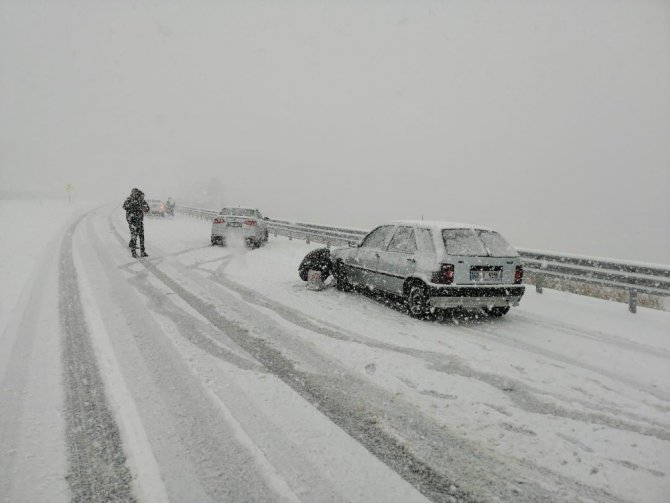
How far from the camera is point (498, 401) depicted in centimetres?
365

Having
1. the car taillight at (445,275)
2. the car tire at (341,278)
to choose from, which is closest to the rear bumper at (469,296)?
the car taillight at (445,275)

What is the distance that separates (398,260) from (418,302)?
0.85 m

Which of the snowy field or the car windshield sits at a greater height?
the car windshield

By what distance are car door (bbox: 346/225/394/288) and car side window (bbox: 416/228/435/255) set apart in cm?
83

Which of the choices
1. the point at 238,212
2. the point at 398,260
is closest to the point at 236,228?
the point at 238,212

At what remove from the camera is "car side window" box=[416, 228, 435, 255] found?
6.32 meters

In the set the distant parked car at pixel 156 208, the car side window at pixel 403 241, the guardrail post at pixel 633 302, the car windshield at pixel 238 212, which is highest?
the distant parked car at pixel 156 208

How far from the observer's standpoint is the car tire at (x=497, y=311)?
675cm

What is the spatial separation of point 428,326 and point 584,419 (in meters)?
2.73

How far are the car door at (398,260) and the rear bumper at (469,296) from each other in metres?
0.66

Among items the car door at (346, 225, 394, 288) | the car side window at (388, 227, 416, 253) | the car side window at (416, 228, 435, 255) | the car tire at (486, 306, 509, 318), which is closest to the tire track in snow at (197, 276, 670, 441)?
the car tire at (486, 306, 509, 318)

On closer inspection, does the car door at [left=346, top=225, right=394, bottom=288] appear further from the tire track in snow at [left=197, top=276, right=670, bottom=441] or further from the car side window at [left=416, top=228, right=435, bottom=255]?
the tire track in snow at [left=197, top=276, right=670, bottom=441]

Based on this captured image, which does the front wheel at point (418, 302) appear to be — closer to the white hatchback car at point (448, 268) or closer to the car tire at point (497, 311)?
the white hatchback car at point (448, 268)

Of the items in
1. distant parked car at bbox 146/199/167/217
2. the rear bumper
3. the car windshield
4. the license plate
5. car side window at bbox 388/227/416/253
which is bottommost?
the rear bumper
